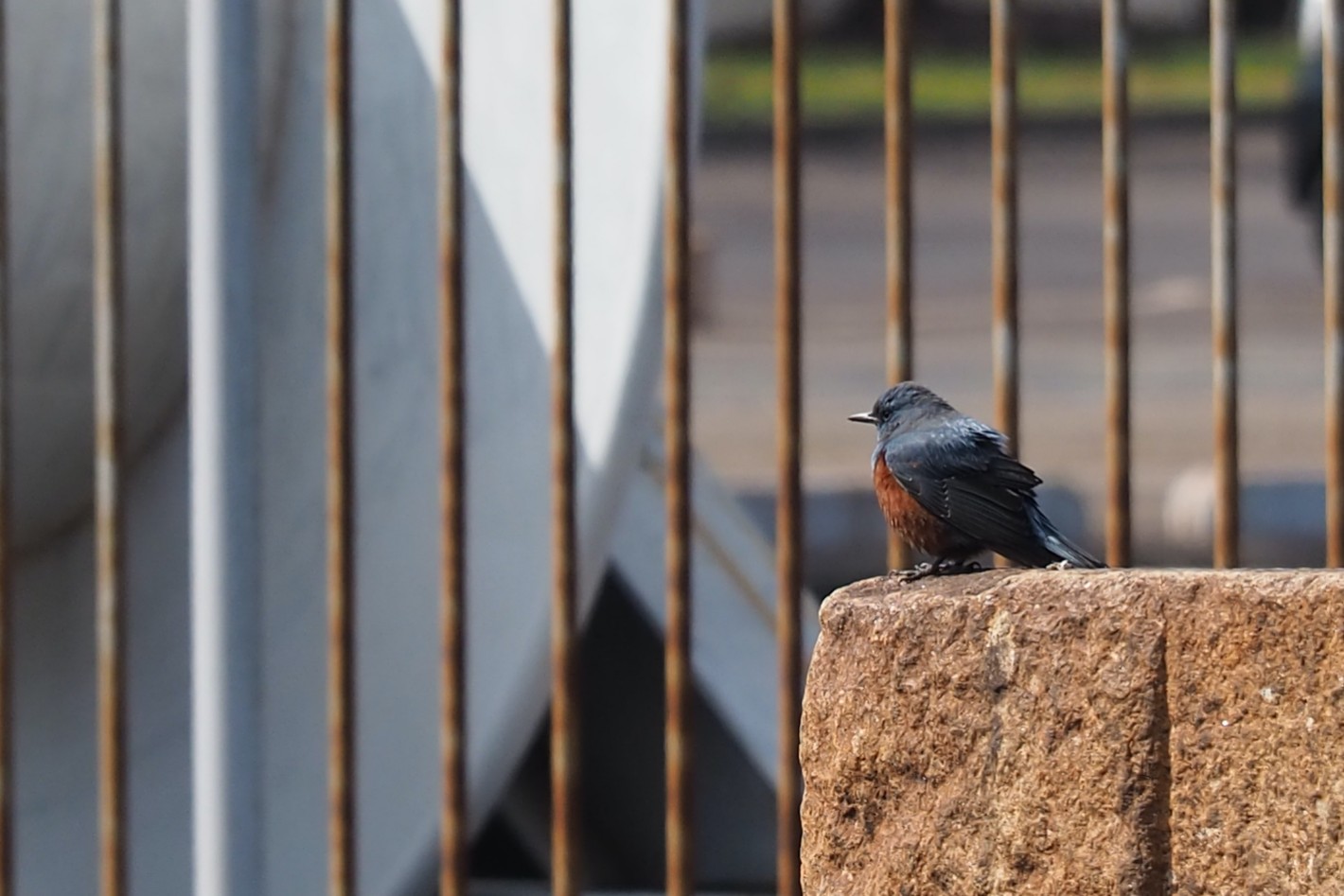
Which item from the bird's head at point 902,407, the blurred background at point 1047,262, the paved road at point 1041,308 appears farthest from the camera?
the paved road at point 1041,308

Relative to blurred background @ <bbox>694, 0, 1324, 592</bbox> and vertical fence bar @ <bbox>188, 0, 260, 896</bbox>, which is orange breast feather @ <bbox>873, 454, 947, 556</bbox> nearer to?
vertical fence bar @ <bbox>188, 0, 260, 896</bbox>

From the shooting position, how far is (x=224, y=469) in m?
2.46

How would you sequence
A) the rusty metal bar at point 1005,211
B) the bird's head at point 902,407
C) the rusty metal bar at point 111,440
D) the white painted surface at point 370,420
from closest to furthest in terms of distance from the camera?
the bird's head at point 902,407
the rusty metal bar at point 1005,211
the rusty metal bar at point 111,440
the white painted surface at point 370,420

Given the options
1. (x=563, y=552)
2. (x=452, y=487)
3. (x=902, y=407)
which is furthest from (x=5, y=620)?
(x=902, y=407)

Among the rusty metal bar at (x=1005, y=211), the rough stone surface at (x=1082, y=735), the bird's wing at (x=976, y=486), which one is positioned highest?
Result: the rusty metal bar at (x=1005, y=211)

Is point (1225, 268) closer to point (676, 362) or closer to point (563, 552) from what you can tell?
point (676, 362)

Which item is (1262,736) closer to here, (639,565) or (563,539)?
(563,539)

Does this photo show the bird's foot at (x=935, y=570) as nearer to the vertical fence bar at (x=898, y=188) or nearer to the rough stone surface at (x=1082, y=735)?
the rough stone surface at (x=1082, y=735)

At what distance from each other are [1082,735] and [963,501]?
0.33m

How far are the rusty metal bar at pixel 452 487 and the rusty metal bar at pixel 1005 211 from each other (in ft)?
1.88

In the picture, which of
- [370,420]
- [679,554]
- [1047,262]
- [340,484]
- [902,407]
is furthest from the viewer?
[1047,262]

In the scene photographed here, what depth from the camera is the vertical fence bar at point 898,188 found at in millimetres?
2281

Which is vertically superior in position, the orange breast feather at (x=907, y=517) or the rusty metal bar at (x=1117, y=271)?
the rusty metal bar at (x=1117, y=271)

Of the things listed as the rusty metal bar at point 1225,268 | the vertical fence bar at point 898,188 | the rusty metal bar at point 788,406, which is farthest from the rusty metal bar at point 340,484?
the rusty metal bar at point 1225,268
